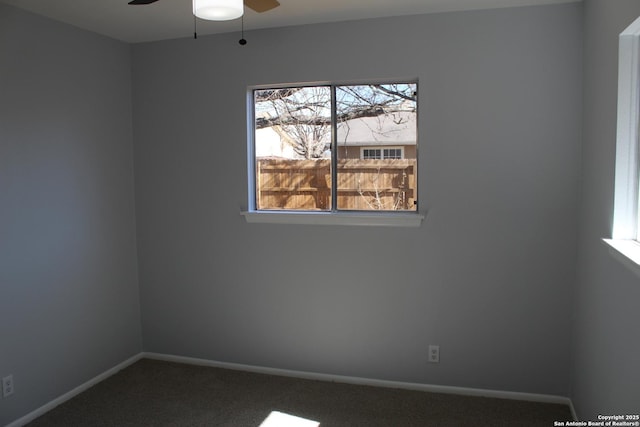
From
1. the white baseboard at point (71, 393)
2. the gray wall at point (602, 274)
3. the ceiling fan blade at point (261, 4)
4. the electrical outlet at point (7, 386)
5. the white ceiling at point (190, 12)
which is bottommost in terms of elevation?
the white baseboard at point (71, 393)

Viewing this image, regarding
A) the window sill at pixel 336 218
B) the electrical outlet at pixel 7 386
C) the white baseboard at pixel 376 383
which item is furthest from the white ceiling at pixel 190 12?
the white baseboard at pixel 376 383

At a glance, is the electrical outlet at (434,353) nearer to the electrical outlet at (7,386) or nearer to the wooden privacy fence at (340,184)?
the wooden privacy fence at (340,184)

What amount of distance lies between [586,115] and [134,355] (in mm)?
3486

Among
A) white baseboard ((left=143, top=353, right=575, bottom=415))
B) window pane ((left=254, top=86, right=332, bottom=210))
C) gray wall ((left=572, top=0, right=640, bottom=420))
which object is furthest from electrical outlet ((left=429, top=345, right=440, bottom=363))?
window pane ((left=254, top=86, right=332, bottom=210))

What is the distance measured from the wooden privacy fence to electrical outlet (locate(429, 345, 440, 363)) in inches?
36.0

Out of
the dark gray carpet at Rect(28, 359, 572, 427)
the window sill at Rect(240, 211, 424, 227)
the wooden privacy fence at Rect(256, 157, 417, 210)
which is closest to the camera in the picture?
the dark gray carpet at Rect(28, 359, 572, 427)

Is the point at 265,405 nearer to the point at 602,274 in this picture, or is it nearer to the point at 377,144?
the point at 377,144

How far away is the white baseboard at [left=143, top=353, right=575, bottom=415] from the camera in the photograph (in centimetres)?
292

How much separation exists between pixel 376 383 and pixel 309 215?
1217 mm

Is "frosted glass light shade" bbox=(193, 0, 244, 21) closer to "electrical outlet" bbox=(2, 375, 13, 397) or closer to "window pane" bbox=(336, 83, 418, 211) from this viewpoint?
"window pane" bbox=(336, 83, 418, 211)

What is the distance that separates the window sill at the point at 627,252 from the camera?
1565 mm

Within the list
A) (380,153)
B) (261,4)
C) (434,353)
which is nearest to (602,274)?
(434,353)

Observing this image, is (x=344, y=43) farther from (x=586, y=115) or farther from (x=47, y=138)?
(x=47, y=138)

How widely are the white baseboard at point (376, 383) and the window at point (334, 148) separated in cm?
115
